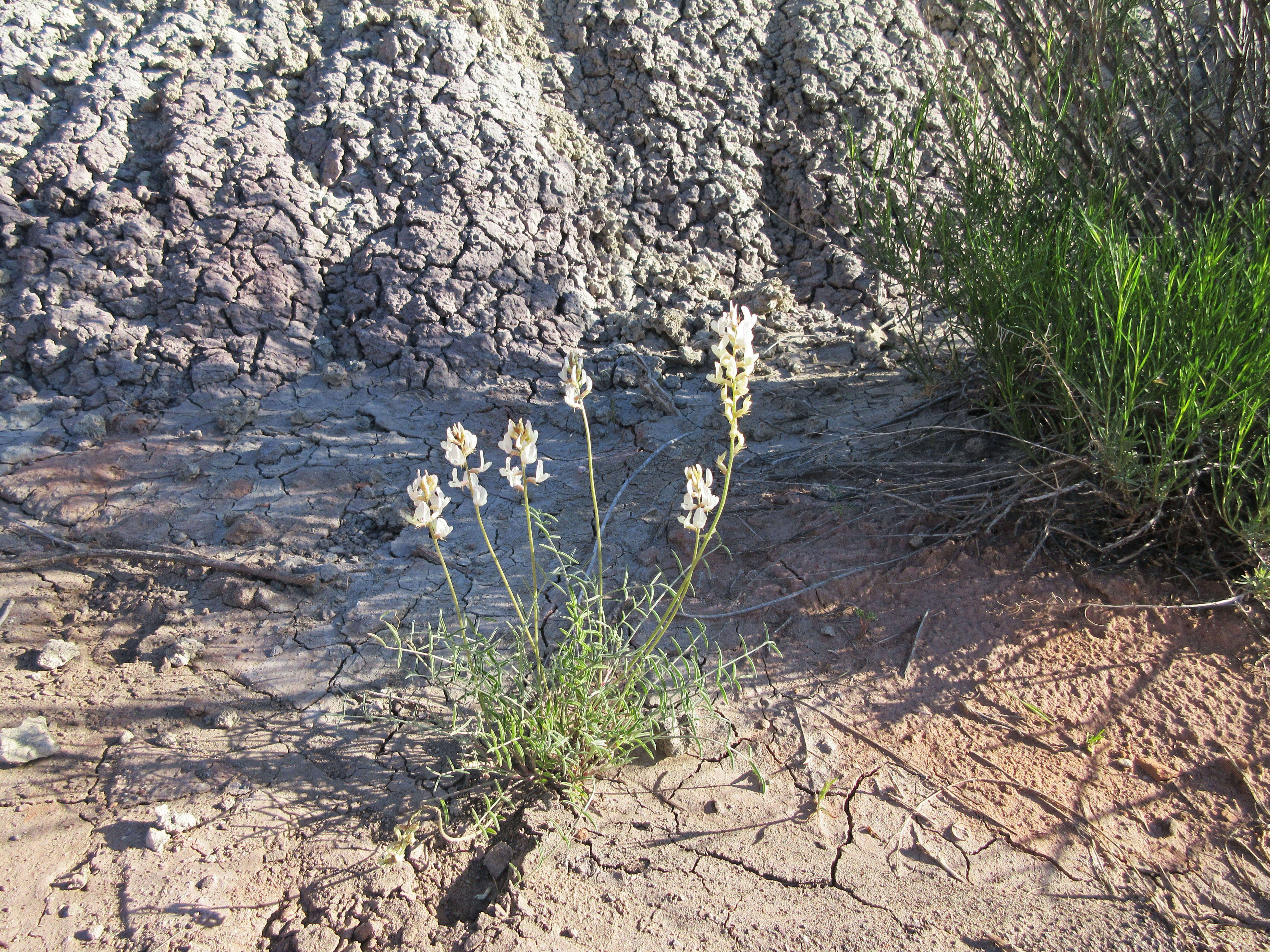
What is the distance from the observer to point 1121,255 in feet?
7.41

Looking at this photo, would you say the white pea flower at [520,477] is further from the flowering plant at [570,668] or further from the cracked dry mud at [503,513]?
the cracked dry mud at [503,513]

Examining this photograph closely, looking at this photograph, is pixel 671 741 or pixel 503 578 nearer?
pixel 503 578

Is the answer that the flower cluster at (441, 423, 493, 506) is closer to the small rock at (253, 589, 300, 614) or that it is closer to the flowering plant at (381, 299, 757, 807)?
the flowering plant at (381, 299, 757, 807)

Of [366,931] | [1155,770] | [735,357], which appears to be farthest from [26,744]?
[1155,770]

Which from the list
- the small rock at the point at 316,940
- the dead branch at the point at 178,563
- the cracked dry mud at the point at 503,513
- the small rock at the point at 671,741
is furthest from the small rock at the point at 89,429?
the small rock at the point at 671,741

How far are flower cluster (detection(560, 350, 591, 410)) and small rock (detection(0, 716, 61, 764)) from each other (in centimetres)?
164

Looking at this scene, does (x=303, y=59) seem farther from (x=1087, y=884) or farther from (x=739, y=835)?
(x=1087, y=884)

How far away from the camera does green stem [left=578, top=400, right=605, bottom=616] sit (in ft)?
5.74

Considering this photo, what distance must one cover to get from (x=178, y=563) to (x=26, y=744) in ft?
2.43

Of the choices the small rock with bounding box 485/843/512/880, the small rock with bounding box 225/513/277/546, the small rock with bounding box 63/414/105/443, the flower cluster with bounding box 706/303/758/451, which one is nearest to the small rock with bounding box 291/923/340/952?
the small rock with bounding box 485/843/512/880

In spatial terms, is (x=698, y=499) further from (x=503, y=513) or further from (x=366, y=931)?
(x=503, y=513)

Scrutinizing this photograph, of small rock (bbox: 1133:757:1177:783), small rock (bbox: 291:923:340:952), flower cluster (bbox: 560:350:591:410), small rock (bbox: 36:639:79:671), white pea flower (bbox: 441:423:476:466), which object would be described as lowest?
small rock (bbox: 291:923:340:952)

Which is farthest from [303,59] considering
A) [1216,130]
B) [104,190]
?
[1216,130]

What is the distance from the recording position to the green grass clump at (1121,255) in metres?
2.14
